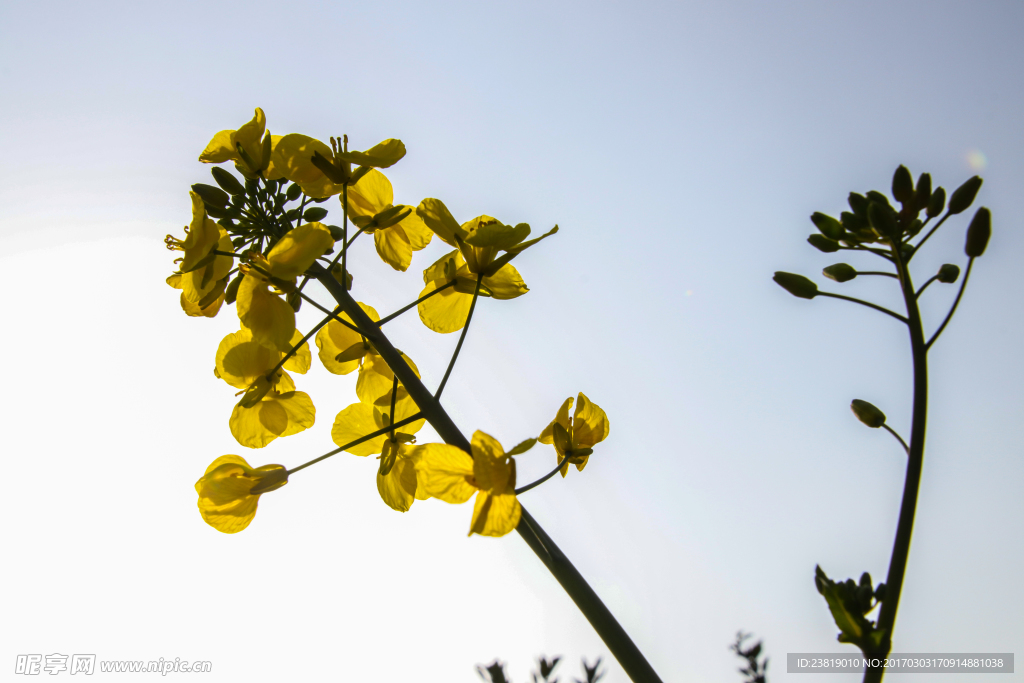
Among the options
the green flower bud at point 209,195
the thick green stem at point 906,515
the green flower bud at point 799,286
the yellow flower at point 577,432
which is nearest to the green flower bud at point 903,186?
the green flower bud at point 799,286

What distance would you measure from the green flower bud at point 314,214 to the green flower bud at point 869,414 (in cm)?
136

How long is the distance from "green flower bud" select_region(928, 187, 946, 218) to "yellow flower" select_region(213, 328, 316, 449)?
1381 millimetres

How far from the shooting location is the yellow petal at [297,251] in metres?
1.21

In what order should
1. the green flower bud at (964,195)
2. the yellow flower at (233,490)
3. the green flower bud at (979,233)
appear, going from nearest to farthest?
1. the green flower bud at (979,233)
2. the green flower bud at (964,195)
3. the yellow flower at (233,490)

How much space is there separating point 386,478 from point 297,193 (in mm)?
858

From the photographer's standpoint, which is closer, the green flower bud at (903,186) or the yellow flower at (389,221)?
the green flower bud at (903,186)

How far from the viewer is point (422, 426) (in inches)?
56.7

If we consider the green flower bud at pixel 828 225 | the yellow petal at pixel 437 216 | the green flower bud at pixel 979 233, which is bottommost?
the green flower bud at pixel 979 233

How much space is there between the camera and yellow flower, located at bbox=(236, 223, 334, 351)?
1.22 metres

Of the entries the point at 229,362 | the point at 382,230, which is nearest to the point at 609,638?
the point at 229,362

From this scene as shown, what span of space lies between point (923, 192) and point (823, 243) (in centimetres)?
19

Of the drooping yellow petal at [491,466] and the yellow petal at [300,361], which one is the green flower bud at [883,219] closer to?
the drooping yellow petal at [491,466]

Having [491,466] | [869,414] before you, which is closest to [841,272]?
[869,414]

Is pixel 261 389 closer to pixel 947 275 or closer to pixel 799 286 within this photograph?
pixel 799 286
